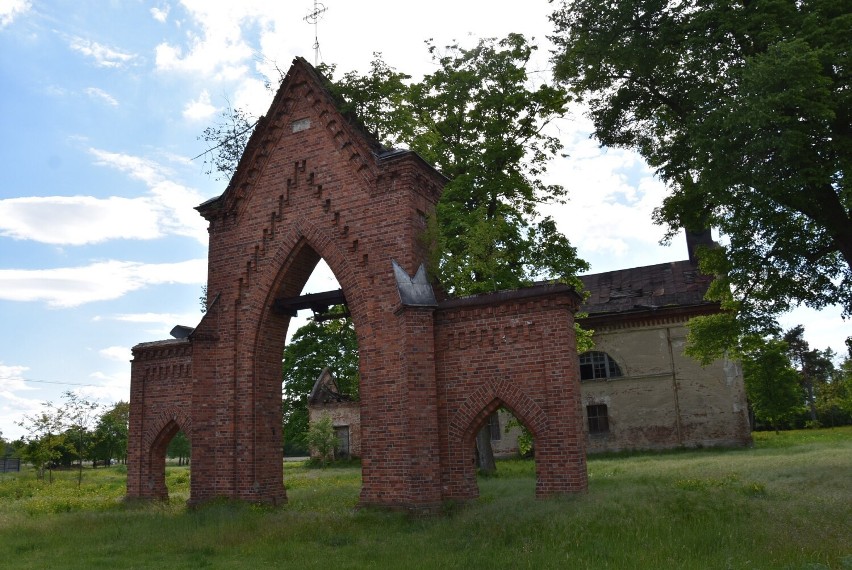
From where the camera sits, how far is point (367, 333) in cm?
1199

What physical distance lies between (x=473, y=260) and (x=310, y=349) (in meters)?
24.1

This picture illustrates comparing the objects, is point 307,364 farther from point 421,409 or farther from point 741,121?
point 741,121

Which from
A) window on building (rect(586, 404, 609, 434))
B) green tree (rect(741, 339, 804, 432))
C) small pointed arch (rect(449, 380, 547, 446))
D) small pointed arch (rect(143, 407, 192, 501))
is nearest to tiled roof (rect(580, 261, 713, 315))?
window on building (rect(586, 404, 609, 434))

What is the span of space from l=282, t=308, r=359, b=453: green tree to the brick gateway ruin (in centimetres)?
1991

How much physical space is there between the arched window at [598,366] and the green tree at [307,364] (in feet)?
40.6

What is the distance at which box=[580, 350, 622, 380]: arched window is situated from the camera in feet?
96.2

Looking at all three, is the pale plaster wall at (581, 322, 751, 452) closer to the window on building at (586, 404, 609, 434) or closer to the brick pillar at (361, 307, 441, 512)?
the window on building at (586, 404, 609, 434)

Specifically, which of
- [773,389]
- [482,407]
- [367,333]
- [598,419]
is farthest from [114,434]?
[773,389]

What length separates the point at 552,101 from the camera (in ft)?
64.6

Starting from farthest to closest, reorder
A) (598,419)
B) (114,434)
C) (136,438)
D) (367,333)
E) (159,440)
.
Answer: (114,434), (598,419), (136,438), (159,440), (367,333)

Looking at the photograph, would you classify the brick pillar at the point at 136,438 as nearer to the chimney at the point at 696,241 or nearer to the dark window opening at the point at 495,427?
the dark window opening at the point at 495,427

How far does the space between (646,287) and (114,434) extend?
1290 inches

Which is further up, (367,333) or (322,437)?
(367,333)

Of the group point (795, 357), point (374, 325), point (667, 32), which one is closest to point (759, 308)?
point (667, 32)
